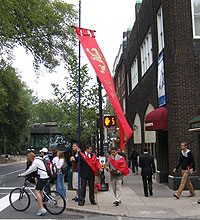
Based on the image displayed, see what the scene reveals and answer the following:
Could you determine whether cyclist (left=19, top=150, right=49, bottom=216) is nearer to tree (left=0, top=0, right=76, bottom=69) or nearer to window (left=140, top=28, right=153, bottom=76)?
tree (left=0, top=0, right=76, bottom=69)

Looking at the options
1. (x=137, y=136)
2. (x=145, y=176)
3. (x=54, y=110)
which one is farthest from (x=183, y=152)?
(x=137, y=136)

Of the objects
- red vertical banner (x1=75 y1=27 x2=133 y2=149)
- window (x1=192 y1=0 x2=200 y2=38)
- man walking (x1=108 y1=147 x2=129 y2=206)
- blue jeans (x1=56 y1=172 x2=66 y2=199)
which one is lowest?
blue jeans (x1=56 y1=172 x2=66 y2=199)

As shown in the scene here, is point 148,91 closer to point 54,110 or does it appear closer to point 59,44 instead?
point 54,110

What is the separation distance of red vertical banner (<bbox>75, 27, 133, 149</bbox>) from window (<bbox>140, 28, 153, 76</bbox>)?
8.83m

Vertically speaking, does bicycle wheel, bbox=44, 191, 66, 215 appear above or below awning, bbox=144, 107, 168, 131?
below

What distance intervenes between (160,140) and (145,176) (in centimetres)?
507

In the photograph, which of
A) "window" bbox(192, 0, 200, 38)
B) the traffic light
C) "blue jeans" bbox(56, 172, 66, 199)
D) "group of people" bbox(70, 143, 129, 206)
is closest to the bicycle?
"group of people" bbox(70, 143, 129, 206)

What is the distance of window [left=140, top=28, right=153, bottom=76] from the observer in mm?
21009

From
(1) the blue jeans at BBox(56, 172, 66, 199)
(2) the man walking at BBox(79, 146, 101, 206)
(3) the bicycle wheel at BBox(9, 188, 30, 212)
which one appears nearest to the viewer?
(3) the bicycle wheel at BBox(9, 188, 30, 212)

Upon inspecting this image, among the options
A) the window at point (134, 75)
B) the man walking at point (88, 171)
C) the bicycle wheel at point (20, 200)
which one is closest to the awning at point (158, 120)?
the man walking at point (88, 171)

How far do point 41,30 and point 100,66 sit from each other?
14214mm

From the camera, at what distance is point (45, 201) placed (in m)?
10.6

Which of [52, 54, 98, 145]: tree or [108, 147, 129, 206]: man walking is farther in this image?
[52, 54, 98, 145]: tree

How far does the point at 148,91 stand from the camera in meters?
21.1
